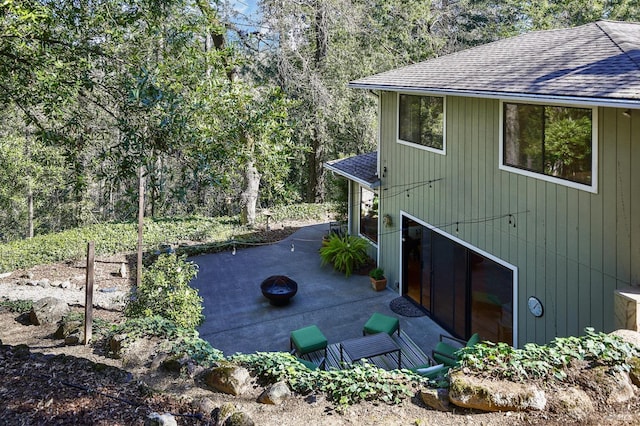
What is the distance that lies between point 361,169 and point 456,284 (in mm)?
5322

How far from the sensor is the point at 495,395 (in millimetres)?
4457

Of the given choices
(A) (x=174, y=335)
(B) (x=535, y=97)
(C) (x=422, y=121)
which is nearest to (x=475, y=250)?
(C) (x=422, y=121)

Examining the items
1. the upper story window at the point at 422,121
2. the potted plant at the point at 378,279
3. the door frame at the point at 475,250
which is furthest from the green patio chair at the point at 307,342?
the upper story window at the point at 422,121

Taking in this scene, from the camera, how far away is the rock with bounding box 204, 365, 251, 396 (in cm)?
534

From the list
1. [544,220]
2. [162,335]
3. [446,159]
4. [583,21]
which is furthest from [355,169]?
[583,21]

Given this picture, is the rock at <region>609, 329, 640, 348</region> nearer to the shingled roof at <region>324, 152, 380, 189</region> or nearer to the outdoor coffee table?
the outdoor coffee table

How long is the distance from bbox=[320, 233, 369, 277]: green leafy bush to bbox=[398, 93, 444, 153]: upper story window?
3.38m

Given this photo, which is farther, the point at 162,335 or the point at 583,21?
the point at 583,21

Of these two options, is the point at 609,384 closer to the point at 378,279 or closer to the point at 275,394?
the point at 275,394

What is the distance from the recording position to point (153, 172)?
6.36 m

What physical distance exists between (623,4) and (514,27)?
4888mm

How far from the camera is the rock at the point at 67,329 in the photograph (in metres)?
8.20

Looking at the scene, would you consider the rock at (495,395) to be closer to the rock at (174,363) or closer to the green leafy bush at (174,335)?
the green leafy bush at (174,335)

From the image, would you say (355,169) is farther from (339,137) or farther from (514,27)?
(514,27)
